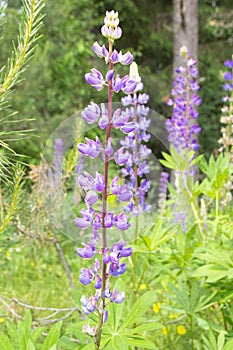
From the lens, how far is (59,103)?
7.68m

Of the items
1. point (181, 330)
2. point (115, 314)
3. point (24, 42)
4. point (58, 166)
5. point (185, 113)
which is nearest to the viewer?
point (24, 42)

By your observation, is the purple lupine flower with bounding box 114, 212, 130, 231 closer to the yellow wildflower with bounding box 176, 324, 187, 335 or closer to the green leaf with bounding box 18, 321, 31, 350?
the green leaf with bounding box 18, 321, 31, 350

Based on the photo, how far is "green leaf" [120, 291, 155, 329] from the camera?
142cm

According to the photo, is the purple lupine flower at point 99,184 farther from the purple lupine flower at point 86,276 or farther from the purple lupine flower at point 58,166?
the purple lupine flower at point 58,166

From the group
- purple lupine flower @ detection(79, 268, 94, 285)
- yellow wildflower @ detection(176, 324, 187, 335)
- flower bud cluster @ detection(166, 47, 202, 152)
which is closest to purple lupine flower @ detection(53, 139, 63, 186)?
flower bud cluster @ detection(166, 47, 202, 152)

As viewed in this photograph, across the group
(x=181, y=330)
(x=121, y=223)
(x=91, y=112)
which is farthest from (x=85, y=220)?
(x=181, y=330)

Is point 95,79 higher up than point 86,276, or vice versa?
point 95,79

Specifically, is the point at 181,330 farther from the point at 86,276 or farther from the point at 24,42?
the point at 24,42

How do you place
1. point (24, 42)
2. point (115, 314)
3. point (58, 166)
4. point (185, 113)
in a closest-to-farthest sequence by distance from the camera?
point (24, 42), point (115, 314), point (185, 113), point (58, 166)

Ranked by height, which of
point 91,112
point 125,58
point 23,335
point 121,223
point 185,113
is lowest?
point 23,335

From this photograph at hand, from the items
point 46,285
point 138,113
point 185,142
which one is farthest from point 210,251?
point 46,285

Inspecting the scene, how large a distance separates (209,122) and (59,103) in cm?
329

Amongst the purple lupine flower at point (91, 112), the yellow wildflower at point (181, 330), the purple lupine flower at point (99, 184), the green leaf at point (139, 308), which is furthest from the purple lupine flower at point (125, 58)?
the yellow wildflower at point (181, 330)

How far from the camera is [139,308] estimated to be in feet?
4.72
